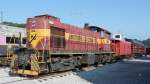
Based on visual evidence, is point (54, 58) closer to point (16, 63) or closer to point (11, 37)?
point (16, 63)

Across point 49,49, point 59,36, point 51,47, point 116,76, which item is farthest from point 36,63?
point 116,76

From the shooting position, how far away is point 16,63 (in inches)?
717

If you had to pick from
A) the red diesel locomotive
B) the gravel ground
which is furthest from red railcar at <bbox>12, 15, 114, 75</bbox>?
the gravel ground

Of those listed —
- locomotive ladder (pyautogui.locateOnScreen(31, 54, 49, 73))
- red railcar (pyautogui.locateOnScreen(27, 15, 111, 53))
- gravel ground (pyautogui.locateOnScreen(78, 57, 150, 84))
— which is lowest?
gravel ground (pyautogui.locateOnScreen(78, 57, 150, 84))

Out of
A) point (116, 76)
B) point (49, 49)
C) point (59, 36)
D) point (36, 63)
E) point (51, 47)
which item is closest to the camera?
point (36, 63)

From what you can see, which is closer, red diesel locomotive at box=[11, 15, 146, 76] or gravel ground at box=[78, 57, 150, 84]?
gravel ground at box=[78, 57, 150, 84]

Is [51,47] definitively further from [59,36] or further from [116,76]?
[116,76]

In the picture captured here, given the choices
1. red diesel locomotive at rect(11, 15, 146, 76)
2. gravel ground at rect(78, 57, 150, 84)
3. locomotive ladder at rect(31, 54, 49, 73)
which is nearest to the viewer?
gravel ground at rect(78, 57, 150, 84)

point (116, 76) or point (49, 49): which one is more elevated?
point (49, 49)

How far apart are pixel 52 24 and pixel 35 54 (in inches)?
103

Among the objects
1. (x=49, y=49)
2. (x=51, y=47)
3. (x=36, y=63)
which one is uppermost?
(x=51, y=47)

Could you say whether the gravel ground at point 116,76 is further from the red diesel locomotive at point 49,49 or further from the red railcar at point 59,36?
the red railcar at point 59,36

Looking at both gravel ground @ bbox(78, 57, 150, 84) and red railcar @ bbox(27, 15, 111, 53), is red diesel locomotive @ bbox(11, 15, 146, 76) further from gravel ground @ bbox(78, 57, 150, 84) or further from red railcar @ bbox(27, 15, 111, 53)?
gravel ground @ bbox(78, 57, 150, 84)

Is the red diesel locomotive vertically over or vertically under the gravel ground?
over
